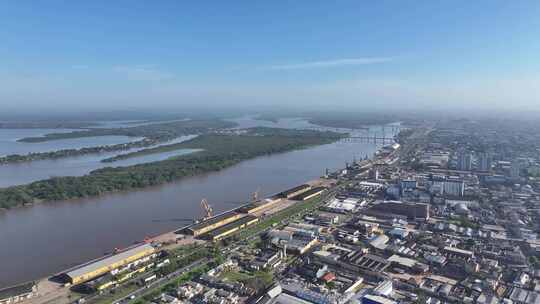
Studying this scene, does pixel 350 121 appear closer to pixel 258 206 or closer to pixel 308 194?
pixel 308 194

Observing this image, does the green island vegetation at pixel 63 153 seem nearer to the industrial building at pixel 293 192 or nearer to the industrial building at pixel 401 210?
the industrial building at pixel 293 192

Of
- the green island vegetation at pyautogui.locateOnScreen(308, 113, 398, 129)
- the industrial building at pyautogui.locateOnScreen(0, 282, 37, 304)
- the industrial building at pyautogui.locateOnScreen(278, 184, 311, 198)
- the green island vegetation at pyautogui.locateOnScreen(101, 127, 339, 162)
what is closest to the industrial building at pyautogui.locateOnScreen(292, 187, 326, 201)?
the industrial building at pyautogui.locateOnScreen(278, 184, 311, 198)

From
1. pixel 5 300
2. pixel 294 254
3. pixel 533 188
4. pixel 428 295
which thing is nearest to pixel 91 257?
pixel 5 300

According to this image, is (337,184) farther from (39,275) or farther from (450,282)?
(39,275)

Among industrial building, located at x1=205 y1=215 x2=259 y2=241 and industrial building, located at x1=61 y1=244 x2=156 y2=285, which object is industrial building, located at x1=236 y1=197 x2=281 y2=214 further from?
industrial building, located at x1=61 y1=244 x2=156 y2=285

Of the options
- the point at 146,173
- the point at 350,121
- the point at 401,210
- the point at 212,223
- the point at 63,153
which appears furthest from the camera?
the point at 350,121

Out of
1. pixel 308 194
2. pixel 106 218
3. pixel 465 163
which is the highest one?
pixel 465 163

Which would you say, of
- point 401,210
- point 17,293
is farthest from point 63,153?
point 401,210
